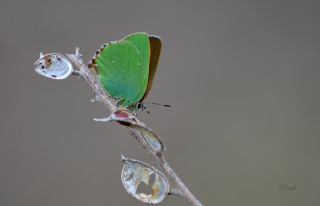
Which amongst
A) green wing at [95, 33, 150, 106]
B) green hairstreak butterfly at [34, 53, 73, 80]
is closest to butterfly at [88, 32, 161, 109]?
green wing at [95, 33, 150, 106]

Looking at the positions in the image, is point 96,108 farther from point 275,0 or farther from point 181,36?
point 275,0

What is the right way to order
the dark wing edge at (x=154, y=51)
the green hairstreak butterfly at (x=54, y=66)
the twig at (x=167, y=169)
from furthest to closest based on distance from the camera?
1. the dark wing edge at (x=154, y=51)
2. the green hairstreak butterfly at (x=54, y=66)
3. the twig at (x=167, y=169)

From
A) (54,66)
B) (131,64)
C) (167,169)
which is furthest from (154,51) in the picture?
(167,169)

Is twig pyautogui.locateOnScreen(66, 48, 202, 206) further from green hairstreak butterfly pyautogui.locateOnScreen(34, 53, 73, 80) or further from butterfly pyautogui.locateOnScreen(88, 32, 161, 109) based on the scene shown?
butterfly pyautogui.locateOnScreen(88, 32, 161, 109)

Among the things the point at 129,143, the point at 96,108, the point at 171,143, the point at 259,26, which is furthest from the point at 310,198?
the point at 259,26

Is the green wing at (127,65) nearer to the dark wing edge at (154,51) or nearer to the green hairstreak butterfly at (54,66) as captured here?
the dark wing edge at (154,51)

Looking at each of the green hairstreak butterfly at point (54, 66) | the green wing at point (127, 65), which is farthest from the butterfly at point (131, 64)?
the green hairstreak butterfly at point (54, 66)
